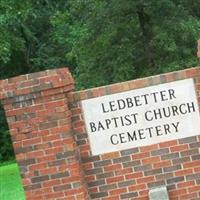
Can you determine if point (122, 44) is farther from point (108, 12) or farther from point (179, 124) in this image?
point (179, 124)

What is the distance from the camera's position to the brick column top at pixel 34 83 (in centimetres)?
699

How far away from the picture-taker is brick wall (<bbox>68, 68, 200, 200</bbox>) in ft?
23.5

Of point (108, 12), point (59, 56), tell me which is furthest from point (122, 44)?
point (59, 56)

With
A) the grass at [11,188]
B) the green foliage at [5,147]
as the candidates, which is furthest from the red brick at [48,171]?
the green foliage at [5,147]

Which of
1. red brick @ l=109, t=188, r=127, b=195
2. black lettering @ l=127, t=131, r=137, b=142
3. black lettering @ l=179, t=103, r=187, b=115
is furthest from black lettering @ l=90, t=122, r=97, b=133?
black lettering @ l=179, t=103, r=187, b=115

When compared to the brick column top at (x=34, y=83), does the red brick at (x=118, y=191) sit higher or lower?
lower

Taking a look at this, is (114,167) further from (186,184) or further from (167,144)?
(186,184)

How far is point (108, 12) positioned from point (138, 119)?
1596cm

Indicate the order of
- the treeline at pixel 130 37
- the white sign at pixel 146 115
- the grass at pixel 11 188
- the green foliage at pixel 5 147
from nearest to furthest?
the white sign at pixel 146 115 → the grass at pixel 11 188 → the treeline at pixel 130 37 → the green foliage at pixel 5 147

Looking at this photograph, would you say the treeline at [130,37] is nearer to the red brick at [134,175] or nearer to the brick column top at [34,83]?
the brick column top at [34,83]

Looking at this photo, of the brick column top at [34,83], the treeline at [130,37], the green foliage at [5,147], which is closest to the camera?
the brick column top at [34,83]

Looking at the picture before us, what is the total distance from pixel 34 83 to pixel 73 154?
35.2 inches

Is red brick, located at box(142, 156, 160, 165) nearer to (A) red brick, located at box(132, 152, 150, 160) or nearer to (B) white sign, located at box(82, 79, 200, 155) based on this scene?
(A) red brick, located at box(132, 152, 150, 160)

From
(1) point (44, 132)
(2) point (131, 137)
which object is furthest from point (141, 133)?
(1) point (44, 132)
